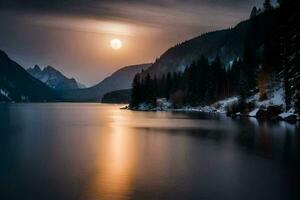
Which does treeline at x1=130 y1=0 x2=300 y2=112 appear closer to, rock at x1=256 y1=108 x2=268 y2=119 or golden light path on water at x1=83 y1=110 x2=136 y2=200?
rock at x1=256 y1=108 x2=268 y2=119

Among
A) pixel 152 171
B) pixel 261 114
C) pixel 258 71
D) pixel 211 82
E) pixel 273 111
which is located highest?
pixel 211 82

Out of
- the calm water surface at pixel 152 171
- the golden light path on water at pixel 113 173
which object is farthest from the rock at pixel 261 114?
the golden light path on water at pixel 113 173

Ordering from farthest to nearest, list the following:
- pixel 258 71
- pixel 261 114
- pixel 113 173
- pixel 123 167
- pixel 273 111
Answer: pixel 258 71, pixel 261 114, pixel 273 111, pixel 123 167, pixel 113 173

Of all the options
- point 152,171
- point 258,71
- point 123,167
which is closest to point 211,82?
point 258,71

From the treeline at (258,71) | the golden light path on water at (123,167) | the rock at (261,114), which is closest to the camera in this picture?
the golden light path on water at (123,167)

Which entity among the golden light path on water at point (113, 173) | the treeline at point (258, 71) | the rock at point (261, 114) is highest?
the treeline at point (258, 71)

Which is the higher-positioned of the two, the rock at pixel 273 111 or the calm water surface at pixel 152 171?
the rock at pixel 273 111

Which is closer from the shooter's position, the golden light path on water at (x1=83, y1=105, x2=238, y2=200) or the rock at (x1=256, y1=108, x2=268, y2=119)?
the golden light path on water at (x1=83, y1=105, x2=238, y2=200)

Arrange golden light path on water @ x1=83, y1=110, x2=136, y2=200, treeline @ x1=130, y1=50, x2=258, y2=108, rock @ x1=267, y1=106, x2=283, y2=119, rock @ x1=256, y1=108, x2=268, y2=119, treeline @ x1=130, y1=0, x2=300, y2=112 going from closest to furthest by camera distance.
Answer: golden light path on water @ x1=83, y1=110, x2=136, y2=200
treeline @ x1=130, y1=0, x2=300, y2=112
rock @ x1=267, y1=106, x2=283, y2=119
rock @ x1=256, y1=108, x2=268, y2=119
treeline @ x1=130, y1=50, x2=258, y2=108

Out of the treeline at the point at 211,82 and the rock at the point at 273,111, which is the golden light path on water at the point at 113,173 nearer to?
the rock at the point at 273,111

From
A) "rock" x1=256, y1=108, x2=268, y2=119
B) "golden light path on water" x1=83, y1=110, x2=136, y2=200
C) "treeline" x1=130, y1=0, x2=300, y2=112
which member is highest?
"treeline" x1=130, y1=0, x2=300, y2=112

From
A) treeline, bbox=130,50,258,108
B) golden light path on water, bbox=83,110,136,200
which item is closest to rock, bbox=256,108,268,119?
treeline, bbox=130,50,258,108

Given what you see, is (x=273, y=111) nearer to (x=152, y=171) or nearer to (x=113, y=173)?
(x=152, y=171)

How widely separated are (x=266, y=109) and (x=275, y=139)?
48.5m
